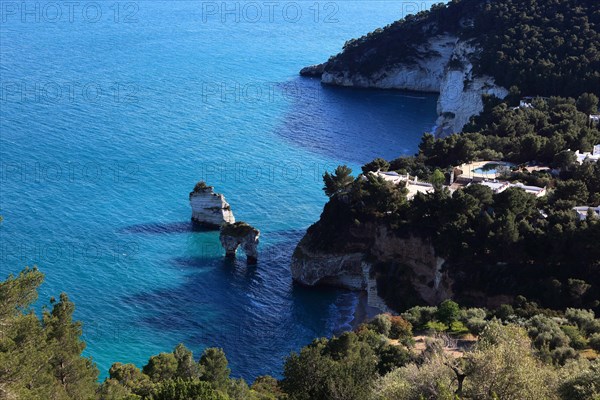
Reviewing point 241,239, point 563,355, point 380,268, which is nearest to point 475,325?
point 563,355

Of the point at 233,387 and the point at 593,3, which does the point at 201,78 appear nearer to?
the point at 593,3

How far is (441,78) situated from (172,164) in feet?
138

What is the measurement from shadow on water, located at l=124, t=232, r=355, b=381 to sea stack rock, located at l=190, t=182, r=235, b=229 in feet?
17.1

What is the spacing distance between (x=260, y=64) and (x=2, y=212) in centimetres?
6148

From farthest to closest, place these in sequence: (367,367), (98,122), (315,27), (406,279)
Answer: (315,27)
(98,122)
(406,279)
(367,367)

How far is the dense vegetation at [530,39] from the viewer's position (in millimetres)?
78750

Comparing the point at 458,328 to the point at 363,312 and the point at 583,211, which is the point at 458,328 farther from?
the point at 583,211

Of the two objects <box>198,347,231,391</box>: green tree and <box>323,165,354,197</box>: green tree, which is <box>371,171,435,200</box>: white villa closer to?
<box>323,165,354,197</box>: green tree

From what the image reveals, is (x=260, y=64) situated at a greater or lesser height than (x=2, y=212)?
greater

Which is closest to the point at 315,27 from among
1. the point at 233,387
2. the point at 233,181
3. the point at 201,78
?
the point at 201,78

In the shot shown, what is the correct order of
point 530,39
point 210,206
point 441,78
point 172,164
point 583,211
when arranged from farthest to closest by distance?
point 441,78 → point 530,39 → point 172,164 → point 210,206 → point 583,211

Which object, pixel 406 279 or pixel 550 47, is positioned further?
pixel 550 47

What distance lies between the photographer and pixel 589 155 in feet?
194

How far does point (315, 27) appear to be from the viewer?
15512 cm
